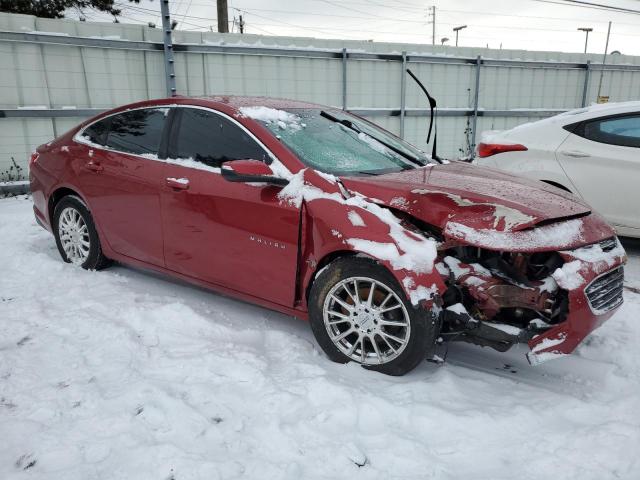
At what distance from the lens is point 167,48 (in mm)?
8414

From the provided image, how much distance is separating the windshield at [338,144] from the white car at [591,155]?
5.71 feet

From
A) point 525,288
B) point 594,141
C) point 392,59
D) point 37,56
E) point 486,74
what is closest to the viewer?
point 525,288

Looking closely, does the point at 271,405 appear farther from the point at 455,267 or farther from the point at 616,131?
the point at 616,131

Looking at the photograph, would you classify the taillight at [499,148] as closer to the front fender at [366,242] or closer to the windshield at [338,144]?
the windshield at [338,144]

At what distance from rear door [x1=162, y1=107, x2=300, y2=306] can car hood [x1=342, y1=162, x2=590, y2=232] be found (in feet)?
1.76

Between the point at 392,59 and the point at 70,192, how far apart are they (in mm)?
7509

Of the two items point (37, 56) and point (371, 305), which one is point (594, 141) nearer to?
point (371, 305)

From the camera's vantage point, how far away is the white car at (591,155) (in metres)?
4.78

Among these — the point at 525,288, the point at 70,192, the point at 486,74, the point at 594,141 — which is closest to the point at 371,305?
the point at 525,288

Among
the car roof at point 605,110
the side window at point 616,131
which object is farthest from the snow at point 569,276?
the car roof at point 605,110

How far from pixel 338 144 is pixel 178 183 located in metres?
1.13

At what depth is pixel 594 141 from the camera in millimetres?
4945

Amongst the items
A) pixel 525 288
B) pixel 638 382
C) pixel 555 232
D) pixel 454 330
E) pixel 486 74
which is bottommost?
pixel 638 382

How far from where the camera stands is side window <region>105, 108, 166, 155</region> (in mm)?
3779
